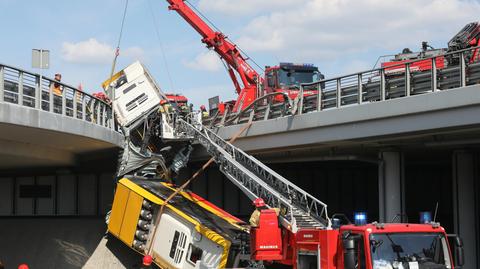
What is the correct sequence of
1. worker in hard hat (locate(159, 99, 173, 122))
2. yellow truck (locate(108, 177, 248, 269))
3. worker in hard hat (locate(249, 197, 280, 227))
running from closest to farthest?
1. worker in hard hat (locate(249, 197, 280, 227))
2. yellow truck (locate(108, 177, 248, 269))
3. worker in hard hat (locate(159, 99, 173, 122))

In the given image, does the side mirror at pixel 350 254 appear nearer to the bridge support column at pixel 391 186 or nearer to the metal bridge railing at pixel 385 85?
the metal bridge railing at pixel 385 85

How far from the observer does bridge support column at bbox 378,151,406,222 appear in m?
20.5

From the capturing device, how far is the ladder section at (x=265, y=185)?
51.3 ft

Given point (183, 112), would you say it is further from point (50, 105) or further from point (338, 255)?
point (338, 255)

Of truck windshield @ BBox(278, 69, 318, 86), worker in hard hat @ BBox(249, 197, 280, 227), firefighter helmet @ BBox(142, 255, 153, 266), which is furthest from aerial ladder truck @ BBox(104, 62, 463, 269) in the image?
truck windshield @ BBox(278, 69, 318, 86)

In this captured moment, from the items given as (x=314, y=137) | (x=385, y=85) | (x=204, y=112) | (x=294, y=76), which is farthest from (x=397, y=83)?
(x=204, y=112)

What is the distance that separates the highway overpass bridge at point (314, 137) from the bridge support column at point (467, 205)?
3 cm

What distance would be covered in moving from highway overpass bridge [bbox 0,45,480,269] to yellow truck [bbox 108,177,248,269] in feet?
7.69

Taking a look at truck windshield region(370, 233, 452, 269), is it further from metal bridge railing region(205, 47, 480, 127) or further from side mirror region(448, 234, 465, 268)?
metal bridge railing region(205, 47, 480, 127)

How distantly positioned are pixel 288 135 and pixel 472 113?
23.7ft

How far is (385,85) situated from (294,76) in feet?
31.3

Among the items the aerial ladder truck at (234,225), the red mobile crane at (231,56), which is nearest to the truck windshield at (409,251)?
the aerial ladder truck at (234,225)

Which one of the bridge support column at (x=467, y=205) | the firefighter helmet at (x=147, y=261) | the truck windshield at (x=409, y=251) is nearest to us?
the truck windshield at (x=409, y=251)

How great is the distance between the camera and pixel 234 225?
1858cm
